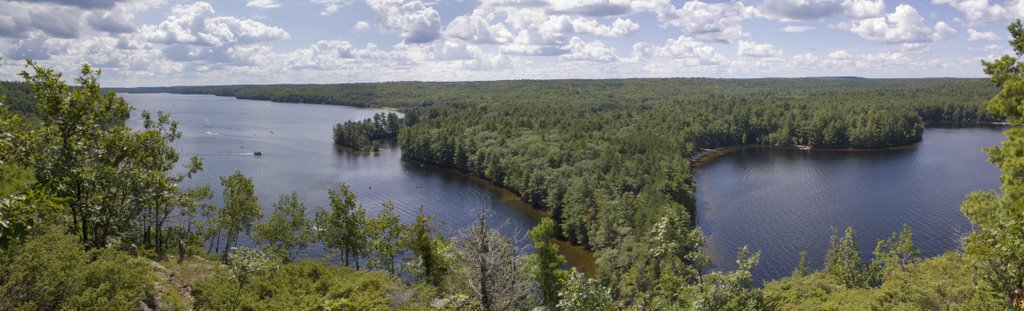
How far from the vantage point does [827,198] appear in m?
70.1

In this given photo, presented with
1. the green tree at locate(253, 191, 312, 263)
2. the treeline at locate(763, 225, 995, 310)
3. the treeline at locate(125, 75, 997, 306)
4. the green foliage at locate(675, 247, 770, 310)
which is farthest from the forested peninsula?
the green tree at locate(253, 191, 312, 263)

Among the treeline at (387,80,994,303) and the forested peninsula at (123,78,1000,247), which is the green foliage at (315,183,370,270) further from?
the forested peninsula at (123,78,1000,247)

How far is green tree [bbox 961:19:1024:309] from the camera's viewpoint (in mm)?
11445

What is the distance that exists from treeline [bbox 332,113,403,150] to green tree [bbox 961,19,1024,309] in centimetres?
10956

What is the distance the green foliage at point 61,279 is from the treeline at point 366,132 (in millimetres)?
103630

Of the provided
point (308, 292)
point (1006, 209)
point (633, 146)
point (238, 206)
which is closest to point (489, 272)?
point (308, 292)

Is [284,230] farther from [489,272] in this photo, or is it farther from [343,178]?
[343,178]

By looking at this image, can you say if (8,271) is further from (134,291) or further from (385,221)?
(385,221)

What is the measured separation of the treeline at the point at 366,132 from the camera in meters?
119

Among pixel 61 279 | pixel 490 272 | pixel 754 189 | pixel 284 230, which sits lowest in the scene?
pixel 754 189

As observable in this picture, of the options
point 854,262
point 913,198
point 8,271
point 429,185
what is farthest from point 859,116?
point 8,271

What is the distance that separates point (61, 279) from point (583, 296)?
38.0 ft

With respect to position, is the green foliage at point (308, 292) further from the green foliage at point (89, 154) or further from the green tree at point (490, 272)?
the green foliage at point (89, 154)

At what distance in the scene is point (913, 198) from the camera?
67.3 m
